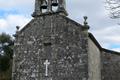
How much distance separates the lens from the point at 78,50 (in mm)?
19297

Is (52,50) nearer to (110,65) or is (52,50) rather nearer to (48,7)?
(48,7)

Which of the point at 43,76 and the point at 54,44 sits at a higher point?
the point at 54,44

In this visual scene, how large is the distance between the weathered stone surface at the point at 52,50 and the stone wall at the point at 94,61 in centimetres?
73

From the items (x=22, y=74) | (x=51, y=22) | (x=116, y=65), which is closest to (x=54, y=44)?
(x=51, y=22)

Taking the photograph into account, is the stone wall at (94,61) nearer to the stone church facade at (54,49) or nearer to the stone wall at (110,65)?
the stone church facade at (54,49)

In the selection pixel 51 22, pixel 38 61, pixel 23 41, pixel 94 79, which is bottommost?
pixel 94 79

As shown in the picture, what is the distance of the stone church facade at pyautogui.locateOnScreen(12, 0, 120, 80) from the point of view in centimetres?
1920

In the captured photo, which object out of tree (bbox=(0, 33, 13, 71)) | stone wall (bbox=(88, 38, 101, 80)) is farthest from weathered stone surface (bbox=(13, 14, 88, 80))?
tree (bbox=(0, 33, 13, 71))

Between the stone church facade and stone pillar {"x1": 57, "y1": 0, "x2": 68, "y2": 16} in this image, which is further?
stone pillar {"x1": 57, "y1": 0, "x2": 68, "y2": 16}

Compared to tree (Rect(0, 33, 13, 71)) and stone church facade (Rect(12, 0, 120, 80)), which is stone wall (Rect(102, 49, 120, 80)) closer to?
stone church facade (Rect(12, 0, 120, 80))

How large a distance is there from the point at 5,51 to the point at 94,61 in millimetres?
19366

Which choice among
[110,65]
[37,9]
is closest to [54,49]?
[37,9]

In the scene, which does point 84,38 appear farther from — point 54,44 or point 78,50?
point 54,44

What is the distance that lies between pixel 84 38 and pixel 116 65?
5201 millimetres
